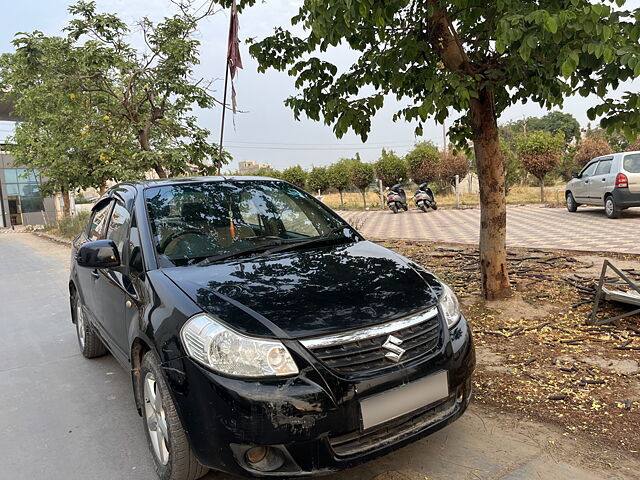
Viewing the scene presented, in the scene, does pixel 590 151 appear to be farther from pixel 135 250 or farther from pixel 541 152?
pixel 135 250

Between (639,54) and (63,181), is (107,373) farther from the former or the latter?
(63,181)

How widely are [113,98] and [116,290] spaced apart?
8.08 metres

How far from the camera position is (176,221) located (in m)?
3.11

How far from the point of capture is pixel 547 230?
34.3ft

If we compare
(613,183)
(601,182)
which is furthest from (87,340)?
(601,182)

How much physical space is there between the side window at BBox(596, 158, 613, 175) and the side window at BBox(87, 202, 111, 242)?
38.9ft

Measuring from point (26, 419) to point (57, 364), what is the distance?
1.16 m

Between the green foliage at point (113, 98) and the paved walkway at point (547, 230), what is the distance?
17.6 feet

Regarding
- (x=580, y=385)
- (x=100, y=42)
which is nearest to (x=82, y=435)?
(x=580, y=385)

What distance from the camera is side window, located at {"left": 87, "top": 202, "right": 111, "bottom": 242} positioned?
4014 mm

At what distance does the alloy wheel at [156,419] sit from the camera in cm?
245

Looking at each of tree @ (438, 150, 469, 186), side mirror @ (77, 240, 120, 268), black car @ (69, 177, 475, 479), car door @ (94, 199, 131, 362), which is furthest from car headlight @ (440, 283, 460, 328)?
tree @ (438, 150, 469, 186)

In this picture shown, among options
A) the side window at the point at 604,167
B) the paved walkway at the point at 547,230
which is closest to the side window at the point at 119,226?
the paved walkway at the point at 547,230

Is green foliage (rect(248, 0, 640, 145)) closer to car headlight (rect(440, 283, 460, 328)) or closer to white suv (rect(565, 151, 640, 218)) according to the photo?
car headlight (rect(440, 283, 460, 328))
